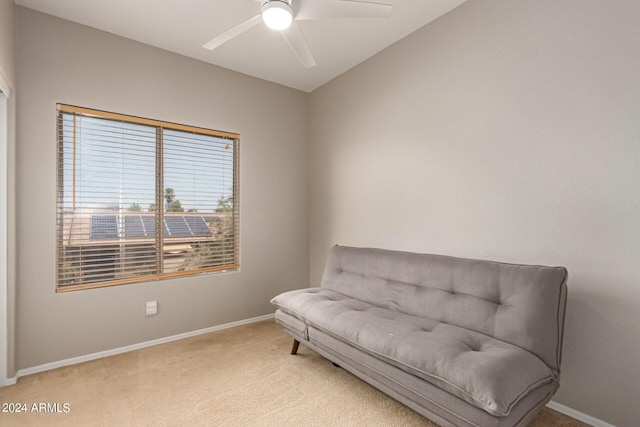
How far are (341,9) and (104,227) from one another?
2541mm

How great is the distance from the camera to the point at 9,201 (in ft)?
7.11

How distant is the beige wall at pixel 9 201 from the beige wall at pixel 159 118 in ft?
0.38

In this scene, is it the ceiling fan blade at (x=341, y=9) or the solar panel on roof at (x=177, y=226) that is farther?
the solar panel on roof at (x=177, y=226)

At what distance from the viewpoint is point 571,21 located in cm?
183

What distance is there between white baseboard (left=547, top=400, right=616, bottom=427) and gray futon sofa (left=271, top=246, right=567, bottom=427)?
0.45 m

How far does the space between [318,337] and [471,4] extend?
269 cm

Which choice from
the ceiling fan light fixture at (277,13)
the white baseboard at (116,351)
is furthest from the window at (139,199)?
the ceiling fan light fixture at (277,13)

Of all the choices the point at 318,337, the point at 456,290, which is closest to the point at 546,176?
the point at 456,290

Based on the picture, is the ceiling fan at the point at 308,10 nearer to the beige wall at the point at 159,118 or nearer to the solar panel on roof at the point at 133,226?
the beige wall at the point at 159,118

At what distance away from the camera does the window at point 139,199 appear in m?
2.55

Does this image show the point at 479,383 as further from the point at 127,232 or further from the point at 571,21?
the point at 127,232

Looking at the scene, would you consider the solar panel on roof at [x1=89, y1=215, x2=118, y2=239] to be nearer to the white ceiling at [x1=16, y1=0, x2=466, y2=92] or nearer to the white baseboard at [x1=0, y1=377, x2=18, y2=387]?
the white baseboard at [x1=0, y1=377, x2=18, y2=387]

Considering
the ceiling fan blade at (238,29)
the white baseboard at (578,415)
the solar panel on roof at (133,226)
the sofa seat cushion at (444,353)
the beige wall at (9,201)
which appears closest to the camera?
the sofa seat cushion at (444,353)

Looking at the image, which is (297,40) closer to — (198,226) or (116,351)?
(198,226)
